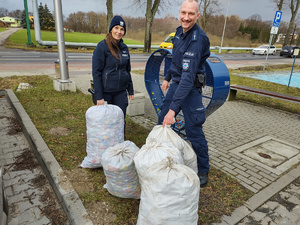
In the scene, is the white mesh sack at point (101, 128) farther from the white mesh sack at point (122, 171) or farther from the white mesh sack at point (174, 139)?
the white mesh sack at point (174, 139)

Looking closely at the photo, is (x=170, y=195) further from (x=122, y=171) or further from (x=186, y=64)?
(x=186, y=64)

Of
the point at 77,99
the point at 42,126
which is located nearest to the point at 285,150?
the point at 42,126

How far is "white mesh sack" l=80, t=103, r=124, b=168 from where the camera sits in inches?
111

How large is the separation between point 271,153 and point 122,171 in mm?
3121

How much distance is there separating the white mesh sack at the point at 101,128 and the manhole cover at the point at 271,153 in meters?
2.36

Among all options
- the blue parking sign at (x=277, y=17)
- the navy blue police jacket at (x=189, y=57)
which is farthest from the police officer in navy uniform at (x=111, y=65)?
the blue parking sign at (x=277, y=17)

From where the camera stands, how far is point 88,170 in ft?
10.1

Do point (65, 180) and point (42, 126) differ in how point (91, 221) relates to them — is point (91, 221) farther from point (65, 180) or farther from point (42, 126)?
point (42, 126)

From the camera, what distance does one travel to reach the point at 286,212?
261cm

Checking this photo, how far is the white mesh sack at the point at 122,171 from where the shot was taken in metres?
2.26

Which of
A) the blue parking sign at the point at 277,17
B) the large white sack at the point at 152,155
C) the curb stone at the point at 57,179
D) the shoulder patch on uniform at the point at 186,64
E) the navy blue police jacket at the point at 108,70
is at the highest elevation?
the blue parking sign at the point at 277,17

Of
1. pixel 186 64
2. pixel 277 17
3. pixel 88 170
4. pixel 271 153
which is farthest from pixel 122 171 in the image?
pixel 277 17

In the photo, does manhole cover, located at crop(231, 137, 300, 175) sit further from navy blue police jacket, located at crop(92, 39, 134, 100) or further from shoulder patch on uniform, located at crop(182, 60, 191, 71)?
navy blue police jacket, located at crop(92, 39, 134, 100)

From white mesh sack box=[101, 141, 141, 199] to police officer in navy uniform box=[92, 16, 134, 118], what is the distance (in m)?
1.01
